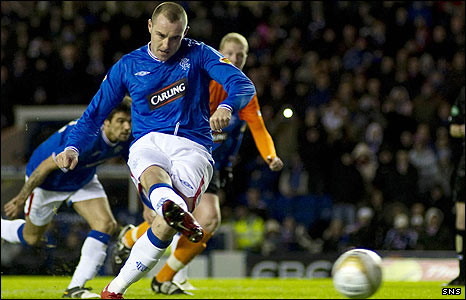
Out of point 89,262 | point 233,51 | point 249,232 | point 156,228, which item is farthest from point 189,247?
point 249,232

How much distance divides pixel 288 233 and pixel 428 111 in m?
3.79

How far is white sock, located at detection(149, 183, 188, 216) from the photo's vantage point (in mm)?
4914

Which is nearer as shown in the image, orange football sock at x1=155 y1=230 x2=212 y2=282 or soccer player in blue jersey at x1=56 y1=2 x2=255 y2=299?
soccer player in blue jersey at x1=56 y1=2 x2=255 y2=299

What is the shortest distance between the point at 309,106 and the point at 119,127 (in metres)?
8.09

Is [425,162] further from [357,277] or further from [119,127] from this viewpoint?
[357,277]

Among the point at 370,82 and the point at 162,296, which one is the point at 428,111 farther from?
the point at 162,296

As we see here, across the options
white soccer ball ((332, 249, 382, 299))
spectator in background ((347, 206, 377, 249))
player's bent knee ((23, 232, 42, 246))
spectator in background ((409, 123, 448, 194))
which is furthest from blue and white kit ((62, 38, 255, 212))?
spectator in background ((409, 123, 448, 194))

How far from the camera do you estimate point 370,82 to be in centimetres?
1537

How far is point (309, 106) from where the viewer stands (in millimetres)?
15047

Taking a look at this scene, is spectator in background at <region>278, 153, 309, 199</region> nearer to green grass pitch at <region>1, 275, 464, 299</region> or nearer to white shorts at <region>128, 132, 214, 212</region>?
green grass pitch at <region>1, 275, 464, 299</region>

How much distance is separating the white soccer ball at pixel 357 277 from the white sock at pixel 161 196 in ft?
3.53

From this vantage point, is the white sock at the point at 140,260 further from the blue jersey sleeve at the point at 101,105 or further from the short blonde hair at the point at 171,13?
the short blonde hair at the point at 171,13

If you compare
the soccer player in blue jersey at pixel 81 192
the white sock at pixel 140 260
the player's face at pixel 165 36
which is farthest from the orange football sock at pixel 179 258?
the player's face at pixel 165 36

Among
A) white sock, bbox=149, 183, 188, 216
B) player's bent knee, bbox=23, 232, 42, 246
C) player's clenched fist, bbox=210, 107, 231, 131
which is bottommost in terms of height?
player's bent knee, bbox=23, 232, 42, 246
